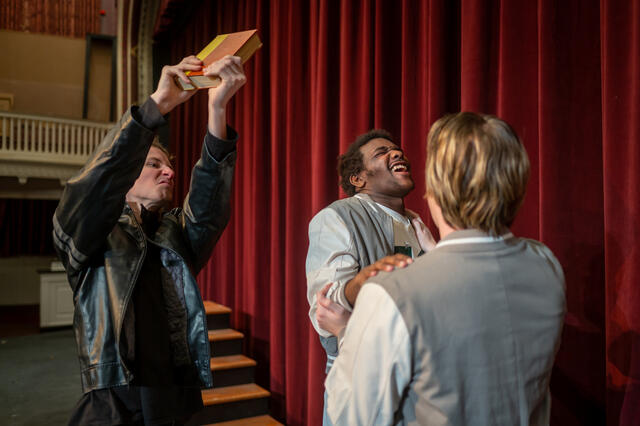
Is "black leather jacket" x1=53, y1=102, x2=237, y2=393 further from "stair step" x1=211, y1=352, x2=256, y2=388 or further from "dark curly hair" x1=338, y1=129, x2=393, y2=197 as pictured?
"stair step" x1=211, y1=352, x2=256, y2=388

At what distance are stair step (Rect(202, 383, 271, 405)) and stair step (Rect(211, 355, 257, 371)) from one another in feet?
0.47

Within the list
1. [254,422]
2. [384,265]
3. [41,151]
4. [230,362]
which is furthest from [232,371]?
[41,151]

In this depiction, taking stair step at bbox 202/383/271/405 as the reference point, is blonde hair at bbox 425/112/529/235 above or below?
above

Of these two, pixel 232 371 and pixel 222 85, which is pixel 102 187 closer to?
pixel 222 85

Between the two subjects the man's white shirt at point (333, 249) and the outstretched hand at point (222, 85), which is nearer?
the outstretched hand at point (222, 85)

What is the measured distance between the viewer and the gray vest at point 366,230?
143 centimetres

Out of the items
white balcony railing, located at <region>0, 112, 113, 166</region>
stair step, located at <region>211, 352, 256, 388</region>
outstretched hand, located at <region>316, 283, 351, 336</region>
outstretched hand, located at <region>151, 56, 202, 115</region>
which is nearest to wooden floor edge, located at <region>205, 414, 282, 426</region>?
stair step, located at <region>211, 352, 256, 388</region>

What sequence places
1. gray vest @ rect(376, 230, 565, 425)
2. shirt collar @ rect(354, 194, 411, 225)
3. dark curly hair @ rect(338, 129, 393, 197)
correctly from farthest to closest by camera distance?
dark curly hair @ rect(338, 129, 393, 197), shirt collar @ rect(354, 194, 411, 225), gray vest @ rect(376, 230, 565, 425)

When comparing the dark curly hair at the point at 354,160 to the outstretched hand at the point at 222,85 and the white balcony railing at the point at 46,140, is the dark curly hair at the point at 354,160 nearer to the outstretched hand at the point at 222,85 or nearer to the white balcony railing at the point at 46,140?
the outstretched hand at the point at 222,85

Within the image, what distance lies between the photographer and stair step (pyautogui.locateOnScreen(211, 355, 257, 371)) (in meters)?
3.36

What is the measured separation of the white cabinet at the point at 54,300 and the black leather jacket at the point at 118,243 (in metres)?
7.30

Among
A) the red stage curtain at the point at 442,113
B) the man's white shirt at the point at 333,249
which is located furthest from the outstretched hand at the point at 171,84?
the red stage curtain at the point at 442,113

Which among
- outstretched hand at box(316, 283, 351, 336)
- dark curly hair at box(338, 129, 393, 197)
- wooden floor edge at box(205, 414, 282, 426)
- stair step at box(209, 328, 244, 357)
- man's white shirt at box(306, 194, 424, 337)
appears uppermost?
dark curly hair at box(338, 129, 393, 197)

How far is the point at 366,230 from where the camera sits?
57.2 inches
